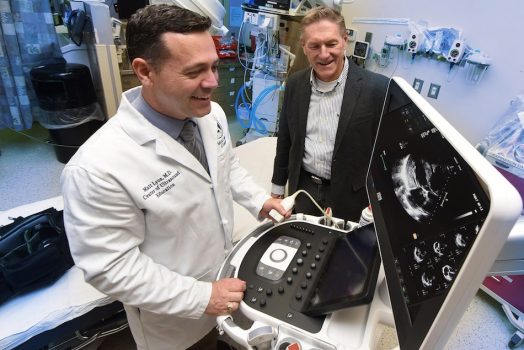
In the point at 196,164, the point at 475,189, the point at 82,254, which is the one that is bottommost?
the point at 82,254

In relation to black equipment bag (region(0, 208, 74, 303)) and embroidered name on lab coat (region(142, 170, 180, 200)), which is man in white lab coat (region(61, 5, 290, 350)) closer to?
embroidered name on lab coat (region(142, 170, 180, 200))

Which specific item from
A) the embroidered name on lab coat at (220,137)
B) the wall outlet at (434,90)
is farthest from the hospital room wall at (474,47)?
the embroidered name on lab coat at (220,137)

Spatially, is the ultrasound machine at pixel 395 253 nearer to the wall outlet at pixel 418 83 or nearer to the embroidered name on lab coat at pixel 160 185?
the embroidered name on lab coat at pixel 160 185

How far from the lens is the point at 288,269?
82 centimetres

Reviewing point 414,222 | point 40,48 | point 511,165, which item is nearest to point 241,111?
point 40,48

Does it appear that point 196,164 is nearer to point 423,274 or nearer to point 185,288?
point 185,288

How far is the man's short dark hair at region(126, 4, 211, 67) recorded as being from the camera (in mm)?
747

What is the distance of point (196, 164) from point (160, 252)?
0.28 metres

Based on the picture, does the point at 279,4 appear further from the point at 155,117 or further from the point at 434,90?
the point at 155,117

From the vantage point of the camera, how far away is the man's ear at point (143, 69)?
771 millimetres

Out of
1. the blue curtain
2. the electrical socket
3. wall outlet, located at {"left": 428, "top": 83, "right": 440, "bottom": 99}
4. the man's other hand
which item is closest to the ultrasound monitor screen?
the man's other hand

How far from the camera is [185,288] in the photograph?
860 millimetres

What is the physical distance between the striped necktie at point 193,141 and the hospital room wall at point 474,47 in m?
1.84

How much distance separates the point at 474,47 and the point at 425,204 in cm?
192
